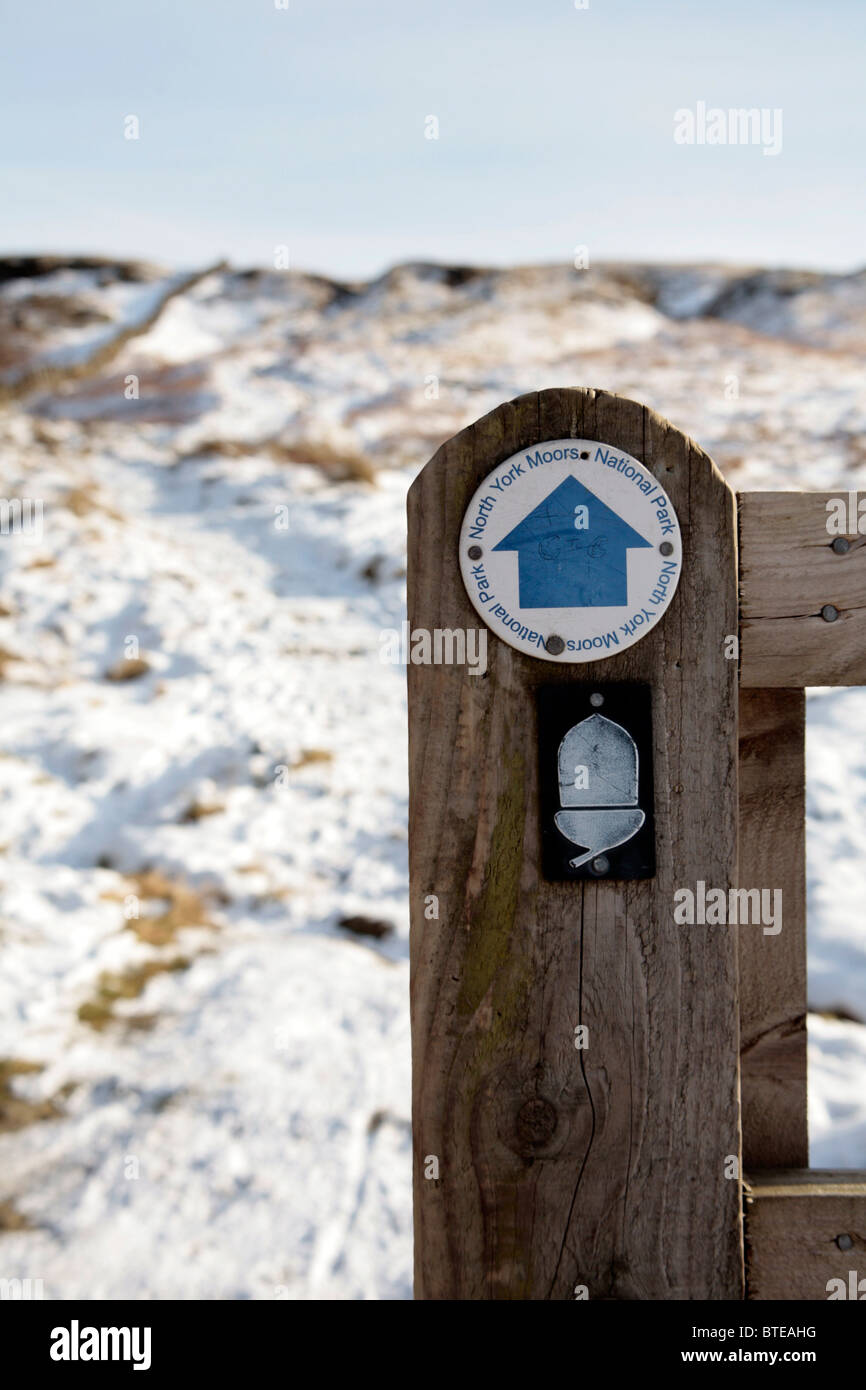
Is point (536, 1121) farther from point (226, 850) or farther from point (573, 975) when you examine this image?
point (226, 850)

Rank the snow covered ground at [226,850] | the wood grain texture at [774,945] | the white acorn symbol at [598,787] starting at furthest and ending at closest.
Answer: the snow covered ground at [226,850] < the wood grain texture at [774,945] < the white acorn symbol at [598,787]

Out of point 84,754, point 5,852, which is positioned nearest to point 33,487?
point 84,754

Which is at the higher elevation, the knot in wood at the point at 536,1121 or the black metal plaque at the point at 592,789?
the black metal plaque at the point at 592,789

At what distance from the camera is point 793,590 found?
1.04 meters

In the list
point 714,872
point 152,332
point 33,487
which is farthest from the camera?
point 152,332

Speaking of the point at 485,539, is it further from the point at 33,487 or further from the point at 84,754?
the point at 33,487

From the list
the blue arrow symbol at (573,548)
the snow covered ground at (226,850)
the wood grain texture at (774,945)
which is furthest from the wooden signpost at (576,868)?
the snow covered ground at (226,850)

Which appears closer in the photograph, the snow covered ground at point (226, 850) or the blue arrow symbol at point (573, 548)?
the blue arrow symbol at point (573, 548)

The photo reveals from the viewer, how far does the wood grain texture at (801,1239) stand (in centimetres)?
103

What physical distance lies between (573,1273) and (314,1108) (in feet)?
6.85

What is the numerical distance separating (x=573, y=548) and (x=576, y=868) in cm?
33

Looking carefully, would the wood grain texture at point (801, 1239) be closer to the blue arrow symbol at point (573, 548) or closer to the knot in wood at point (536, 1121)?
the knot in wood at point (536, 1121)

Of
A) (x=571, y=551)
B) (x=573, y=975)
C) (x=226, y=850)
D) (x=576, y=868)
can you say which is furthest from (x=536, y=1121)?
(x=226, y=850)

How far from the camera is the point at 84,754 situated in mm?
5406
